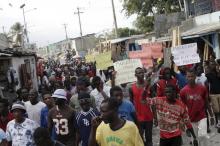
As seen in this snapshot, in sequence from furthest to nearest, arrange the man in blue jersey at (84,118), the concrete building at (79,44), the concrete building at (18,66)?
the concrete building at (79,44)
the concrete building at (18,66)
the man in blue jersey at (84,118)

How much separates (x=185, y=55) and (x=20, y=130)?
21.7 feet

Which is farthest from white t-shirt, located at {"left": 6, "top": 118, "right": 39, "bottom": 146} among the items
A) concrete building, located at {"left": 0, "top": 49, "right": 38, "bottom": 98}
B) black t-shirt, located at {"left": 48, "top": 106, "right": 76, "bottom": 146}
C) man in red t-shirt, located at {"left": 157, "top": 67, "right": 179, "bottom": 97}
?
concrete building, located at {"left": 0, "top": 49, "right": 38, "bottom": 98}

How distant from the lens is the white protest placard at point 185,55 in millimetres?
12127

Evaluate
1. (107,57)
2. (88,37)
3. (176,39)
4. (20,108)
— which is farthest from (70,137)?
(88,37)

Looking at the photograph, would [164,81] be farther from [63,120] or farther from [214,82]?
[63,120]

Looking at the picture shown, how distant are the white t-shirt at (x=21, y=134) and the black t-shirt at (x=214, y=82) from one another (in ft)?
16.3

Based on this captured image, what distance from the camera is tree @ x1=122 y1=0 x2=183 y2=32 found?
4522 cm

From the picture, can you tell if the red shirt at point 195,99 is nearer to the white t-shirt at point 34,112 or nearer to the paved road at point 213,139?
the paved road at point 213,139

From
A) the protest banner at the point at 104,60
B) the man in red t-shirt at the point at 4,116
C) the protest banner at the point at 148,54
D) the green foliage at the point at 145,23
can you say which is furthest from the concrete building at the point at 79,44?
the man in red t-shirt at the point at 4,116

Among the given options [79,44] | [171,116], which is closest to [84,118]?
[171,116]

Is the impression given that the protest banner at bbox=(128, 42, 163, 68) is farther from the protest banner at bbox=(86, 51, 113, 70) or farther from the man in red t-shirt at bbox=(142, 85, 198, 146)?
the man in red t-shirt at bbox=(142, 85, 198, 146)

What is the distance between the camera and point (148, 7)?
1848 inches

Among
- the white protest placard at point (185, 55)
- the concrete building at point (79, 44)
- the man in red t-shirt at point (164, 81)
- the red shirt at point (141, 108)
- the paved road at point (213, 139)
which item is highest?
the concrete building at point (79, 44)

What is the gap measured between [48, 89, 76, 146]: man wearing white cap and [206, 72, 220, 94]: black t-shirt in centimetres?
433
